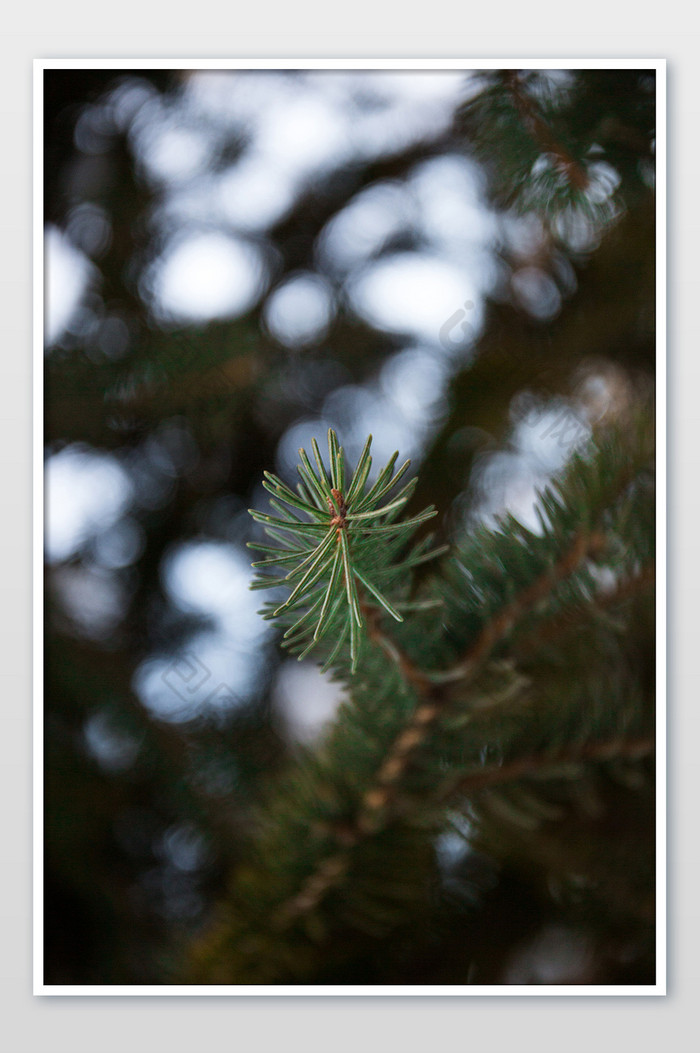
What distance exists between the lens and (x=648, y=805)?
10.9 inches

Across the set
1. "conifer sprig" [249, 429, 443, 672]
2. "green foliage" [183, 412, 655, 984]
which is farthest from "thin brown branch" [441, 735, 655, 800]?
"conifer sprig" [249, 429, 443, 672]

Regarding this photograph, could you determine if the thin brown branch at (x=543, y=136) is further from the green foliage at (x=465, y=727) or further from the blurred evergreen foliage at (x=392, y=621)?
the green foliage at (x=465, y=727)

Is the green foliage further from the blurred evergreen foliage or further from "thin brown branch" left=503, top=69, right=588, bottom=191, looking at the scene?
"thin brown branch" left=503, top=69, right=588, bottom=191

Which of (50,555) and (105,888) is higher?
(50,555)

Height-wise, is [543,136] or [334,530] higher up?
[543,136]

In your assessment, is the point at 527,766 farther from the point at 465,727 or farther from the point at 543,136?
the point at 543,136

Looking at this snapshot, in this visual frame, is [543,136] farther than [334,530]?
Yes

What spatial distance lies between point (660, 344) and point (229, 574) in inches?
8.8

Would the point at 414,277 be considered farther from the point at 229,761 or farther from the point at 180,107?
the point at 229,761

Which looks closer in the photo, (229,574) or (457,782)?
(457,782)

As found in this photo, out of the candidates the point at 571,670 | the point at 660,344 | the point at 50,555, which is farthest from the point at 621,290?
the point at 50,555

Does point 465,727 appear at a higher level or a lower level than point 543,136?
lower

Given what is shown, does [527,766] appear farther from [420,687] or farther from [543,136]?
[543,136]

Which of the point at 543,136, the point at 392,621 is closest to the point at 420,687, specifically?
the point at 392,621
